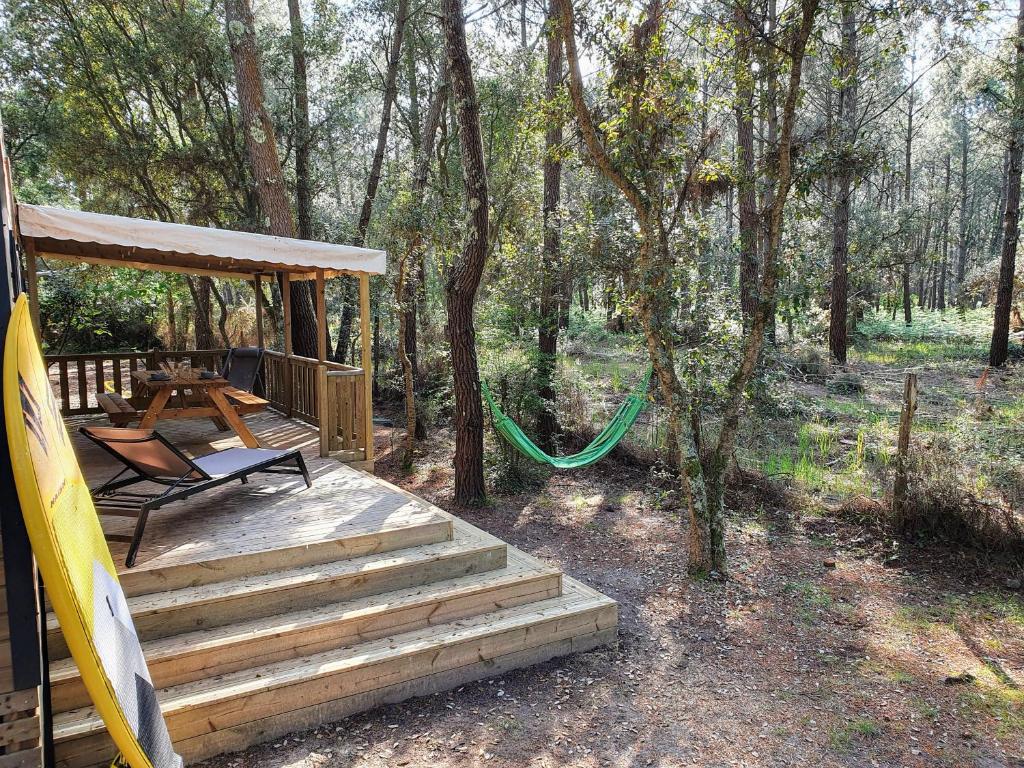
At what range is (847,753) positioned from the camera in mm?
2500

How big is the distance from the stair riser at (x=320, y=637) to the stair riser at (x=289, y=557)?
0.42 m

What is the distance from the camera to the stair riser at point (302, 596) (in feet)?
8.87

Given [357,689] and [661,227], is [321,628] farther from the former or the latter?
[661,227]

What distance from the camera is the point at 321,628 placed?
9.45ft

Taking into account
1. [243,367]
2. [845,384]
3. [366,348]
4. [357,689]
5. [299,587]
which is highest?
A: [366,348]

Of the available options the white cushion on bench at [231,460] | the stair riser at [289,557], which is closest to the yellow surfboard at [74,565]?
the stair riser at [289,557]

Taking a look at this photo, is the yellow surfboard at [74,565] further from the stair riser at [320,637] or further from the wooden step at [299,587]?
the wooden step at [299,587]

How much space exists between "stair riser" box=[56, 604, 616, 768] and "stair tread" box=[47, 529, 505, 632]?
511 mm

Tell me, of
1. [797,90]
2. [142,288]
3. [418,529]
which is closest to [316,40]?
[142,288]

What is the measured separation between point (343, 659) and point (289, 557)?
65 cm

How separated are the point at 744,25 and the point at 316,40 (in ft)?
23.0

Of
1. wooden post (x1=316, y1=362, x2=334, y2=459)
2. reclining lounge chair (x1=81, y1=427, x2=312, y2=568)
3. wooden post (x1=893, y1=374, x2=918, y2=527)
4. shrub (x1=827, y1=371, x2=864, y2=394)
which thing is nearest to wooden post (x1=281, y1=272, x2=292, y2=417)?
wooden post (x1=316, y1=362, x2=334, y2=459)

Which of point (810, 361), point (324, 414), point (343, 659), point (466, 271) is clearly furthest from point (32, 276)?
point (810, 361)

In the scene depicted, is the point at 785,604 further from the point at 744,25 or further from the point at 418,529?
the point at 744,25
